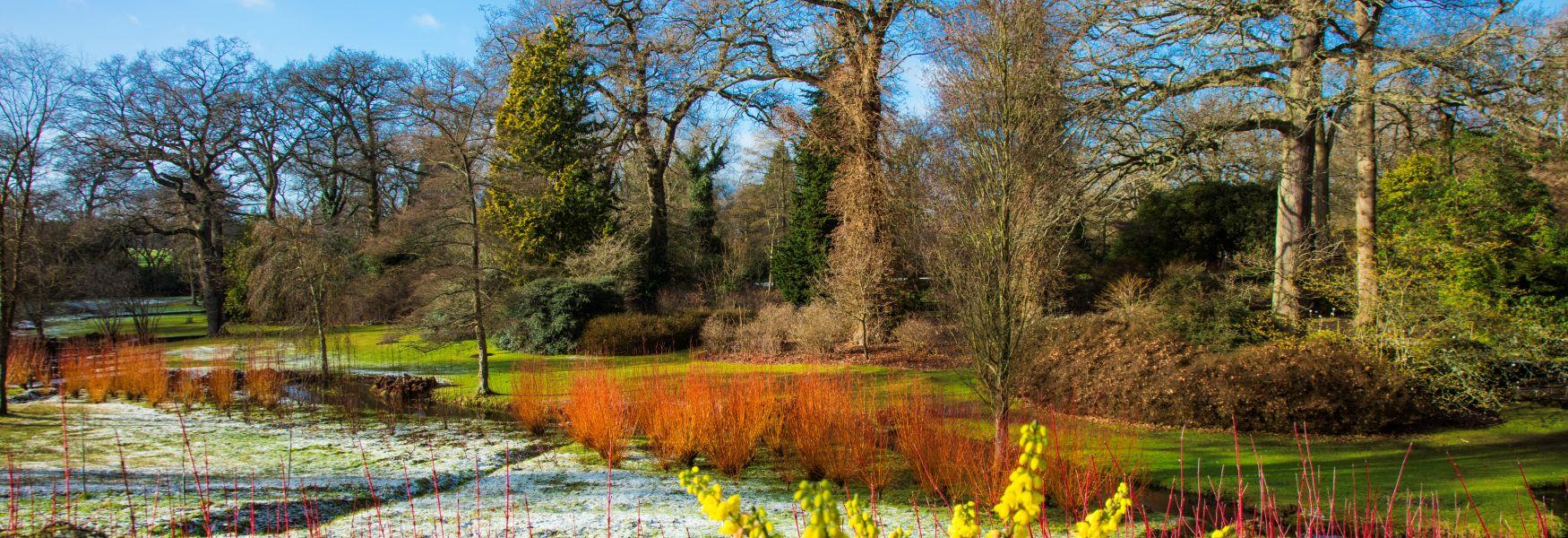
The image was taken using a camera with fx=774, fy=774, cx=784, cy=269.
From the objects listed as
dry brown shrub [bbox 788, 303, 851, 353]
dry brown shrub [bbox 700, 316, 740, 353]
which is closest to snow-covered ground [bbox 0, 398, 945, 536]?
dry brown shrub [bbox 700, 316, 740, 353]

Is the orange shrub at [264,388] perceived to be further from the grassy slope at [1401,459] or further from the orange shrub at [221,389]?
the grassy slope at [1401,459]

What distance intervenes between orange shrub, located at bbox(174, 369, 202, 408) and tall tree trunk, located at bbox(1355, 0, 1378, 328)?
16.9 m

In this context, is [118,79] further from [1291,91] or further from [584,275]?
[1291,91]

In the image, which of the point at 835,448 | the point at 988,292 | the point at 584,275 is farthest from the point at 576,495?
the point at 584,275

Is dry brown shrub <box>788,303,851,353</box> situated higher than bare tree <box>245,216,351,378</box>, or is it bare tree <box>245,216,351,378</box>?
bare tree <box>245,216,351,378</box>

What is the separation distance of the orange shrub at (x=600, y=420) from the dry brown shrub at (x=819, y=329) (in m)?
7.67

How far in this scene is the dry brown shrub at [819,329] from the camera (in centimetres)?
1597

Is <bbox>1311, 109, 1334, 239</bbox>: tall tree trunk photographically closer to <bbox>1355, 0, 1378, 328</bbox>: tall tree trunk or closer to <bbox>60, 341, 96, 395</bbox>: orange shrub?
<bbox>1355, 0, 1378, 328</bbox>: tall tree trunk

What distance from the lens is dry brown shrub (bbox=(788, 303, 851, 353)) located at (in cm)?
1597

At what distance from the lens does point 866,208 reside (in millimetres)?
16672

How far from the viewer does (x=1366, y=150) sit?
485 inches

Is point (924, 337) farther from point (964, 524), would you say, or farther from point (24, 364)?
point (24, 364)

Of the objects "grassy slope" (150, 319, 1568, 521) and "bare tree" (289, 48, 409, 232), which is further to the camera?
"bare tree" (289, 48, 409, 232)

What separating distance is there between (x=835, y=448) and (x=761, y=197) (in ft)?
103
